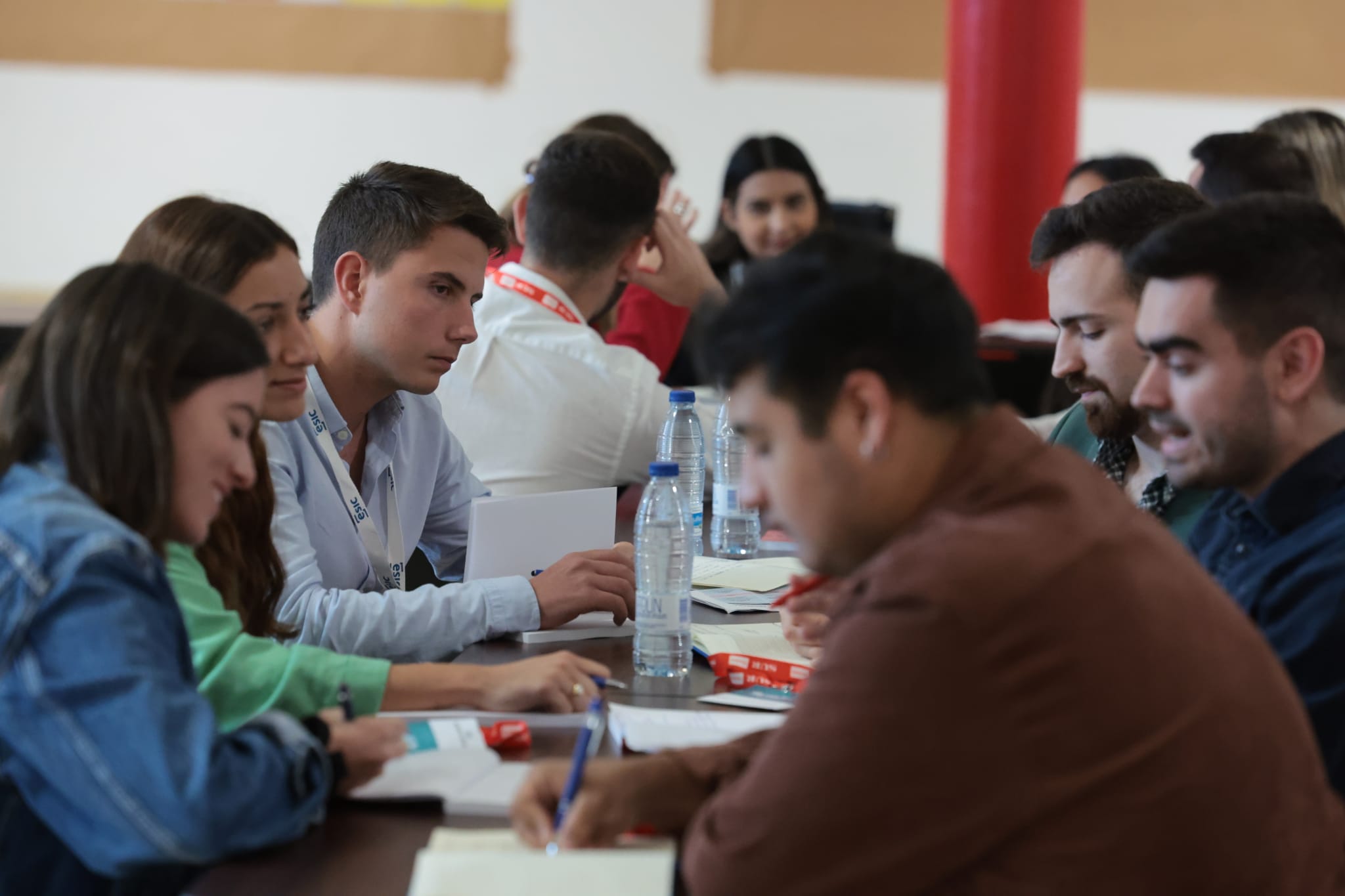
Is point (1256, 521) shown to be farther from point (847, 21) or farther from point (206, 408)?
point (847, 21)

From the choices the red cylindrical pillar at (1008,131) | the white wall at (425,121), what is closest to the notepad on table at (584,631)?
the red cylindrical pillar at (1008,131)

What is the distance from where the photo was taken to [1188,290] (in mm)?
1405

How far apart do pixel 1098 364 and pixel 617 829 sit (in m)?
1.22

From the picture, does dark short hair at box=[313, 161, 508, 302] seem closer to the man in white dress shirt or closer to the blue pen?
the man in white dress shirt

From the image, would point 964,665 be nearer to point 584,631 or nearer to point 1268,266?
point 1268,266

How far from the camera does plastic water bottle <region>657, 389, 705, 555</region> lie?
109 inches

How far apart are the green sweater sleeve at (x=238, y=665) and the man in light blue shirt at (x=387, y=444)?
0.33 metres

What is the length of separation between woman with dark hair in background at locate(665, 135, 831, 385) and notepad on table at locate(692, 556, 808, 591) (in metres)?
2.47

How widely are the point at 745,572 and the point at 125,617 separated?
4.28ft

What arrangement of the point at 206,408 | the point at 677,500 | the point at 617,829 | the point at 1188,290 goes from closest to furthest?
the point at 617,829 → the point at 206,408 → the point at 1188,290 → the point at 677,500

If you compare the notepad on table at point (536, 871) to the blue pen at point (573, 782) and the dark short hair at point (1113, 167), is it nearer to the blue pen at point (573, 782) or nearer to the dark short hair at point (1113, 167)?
the blue pen at point (573, 782)

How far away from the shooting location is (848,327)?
3.31 feet

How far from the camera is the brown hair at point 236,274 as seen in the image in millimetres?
1610

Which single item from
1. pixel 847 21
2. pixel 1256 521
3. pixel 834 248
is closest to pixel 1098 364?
pixel 1256 521
